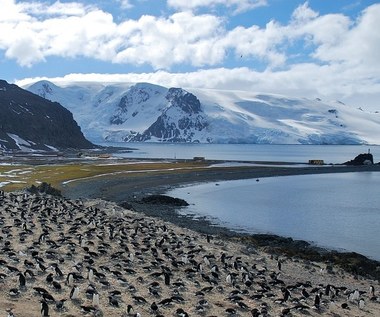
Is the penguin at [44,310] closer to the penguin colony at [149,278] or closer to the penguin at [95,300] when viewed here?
the penguin colony at [149,278]

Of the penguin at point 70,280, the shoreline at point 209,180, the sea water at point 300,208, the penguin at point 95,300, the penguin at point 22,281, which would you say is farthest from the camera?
the sea water at point 300,208

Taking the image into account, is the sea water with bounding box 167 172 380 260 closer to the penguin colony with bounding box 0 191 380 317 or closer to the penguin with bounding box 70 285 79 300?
the penguin colony with bounding box 0 191 380 317

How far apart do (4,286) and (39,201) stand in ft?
74.5

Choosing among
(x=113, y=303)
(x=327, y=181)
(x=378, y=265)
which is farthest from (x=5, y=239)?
(x=327, y=181)

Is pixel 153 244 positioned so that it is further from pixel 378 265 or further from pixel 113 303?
pixel 378 265

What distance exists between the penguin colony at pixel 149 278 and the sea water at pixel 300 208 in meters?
11.4

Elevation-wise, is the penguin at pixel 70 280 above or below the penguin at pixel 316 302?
above

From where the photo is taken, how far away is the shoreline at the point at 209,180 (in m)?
29.7

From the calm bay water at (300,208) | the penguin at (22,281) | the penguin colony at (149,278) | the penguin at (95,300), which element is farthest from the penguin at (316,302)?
the calm bay water at (300,208)

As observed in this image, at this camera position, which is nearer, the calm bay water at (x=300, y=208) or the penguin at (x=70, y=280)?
the penguin at (x=70, y=280)

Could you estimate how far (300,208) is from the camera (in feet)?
181

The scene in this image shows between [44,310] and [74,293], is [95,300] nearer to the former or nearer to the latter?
[74,293]

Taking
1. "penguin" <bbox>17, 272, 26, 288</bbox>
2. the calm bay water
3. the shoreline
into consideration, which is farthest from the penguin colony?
the calm bay water

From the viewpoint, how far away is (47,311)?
1487cm
